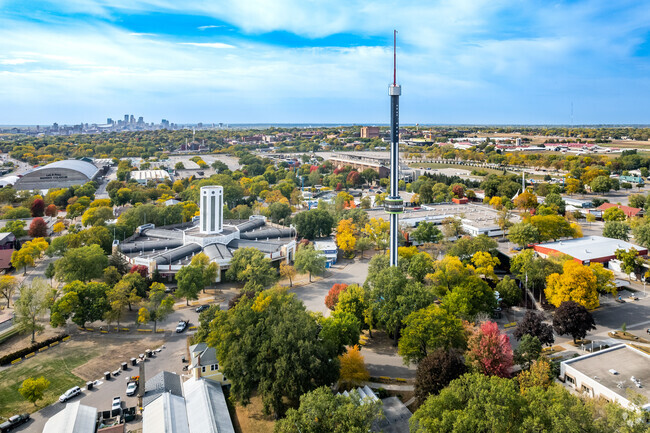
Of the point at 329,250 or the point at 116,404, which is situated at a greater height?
the point at 329,250

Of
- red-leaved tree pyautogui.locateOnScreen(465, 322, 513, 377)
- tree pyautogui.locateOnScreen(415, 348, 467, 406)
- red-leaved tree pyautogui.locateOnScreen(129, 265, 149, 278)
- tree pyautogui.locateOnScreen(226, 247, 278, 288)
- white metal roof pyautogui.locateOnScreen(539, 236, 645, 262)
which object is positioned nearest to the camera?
tree pyautogui.locateOnScreen(415, 348, 467, 406)

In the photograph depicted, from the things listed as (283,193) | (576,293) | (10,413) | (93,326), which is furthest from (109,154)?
(576,293)

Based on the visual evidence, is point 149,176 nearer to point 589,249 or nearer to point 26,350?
point 26,350

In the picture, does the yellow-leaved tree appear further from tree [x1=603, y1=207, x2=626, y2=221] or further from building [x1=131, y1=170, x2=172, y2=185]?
building [x1=131, y1=170, x2=172, y2=185]

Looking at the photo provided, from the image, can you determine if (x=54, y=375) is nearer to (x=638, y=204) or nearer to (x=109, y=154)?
(x=638, y=204)

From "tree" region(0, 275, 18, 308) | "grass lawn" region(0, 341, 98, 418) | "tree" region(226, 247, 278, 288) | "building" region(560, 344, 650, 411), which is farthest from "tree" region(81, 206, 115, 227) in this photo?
"building" region(560, 344, 650, 411)

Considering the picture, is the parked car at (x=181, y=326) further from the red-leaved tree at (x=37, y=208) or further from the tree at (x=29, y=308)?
the red-leaved tree at (x=37, y=208)

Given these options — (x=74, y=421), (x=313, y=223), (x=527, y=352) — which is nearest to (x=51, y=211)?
(x=313, y=223)
